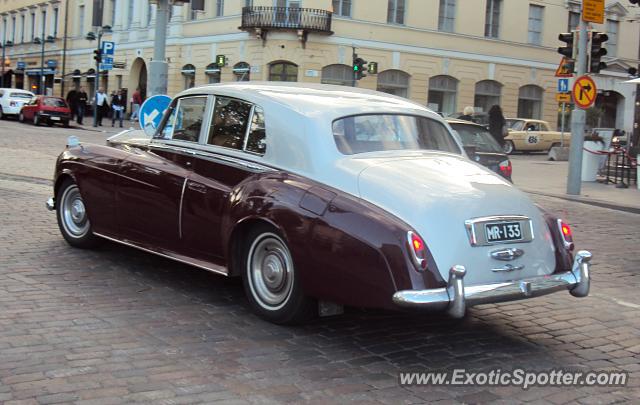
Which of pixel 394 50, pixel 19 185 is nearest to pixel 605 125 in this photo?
pixel 394 50

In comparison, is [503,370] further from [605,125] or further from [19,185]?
[605,125]

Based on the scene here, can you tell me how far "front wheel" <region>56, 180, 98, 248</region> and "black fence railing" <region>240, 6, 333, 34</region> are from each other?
27899mm

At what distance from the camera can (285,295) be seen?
5.04 m

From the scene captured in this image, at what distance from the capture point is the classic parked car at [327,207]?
14.5 feet

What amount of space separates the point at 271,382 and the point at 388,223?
115cm

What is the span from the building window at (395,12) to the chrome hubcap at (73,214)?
1241 inches

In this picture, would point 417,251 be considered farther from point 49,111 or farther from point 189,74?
point 189,74

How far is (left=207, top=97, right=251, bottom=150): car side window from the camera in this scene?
5629 millimetres

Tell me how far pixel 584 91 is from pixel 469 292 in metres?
11.4

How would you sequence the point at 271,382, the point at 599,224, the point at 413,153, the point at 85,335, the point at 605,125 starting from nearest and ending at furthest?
the point at 271,382, the point at 85,335, the point at 413,153, the point at 599,224, the point at 605,125

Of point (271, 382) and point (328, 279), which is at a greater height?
point (328, 279)

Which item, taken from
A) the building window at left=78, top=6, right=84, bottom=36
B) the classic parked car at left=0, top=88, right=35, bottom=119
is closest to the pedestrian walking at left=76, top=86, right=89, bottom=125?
the classic parked car at left=0, top=88, right=35, bottom=119

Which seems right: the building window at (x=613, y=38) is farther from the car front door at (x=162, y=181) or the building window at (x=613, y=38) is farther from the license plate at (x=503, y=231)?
the license plate at (x=503, y=231)

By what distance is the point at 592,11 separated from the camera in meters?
14.6
